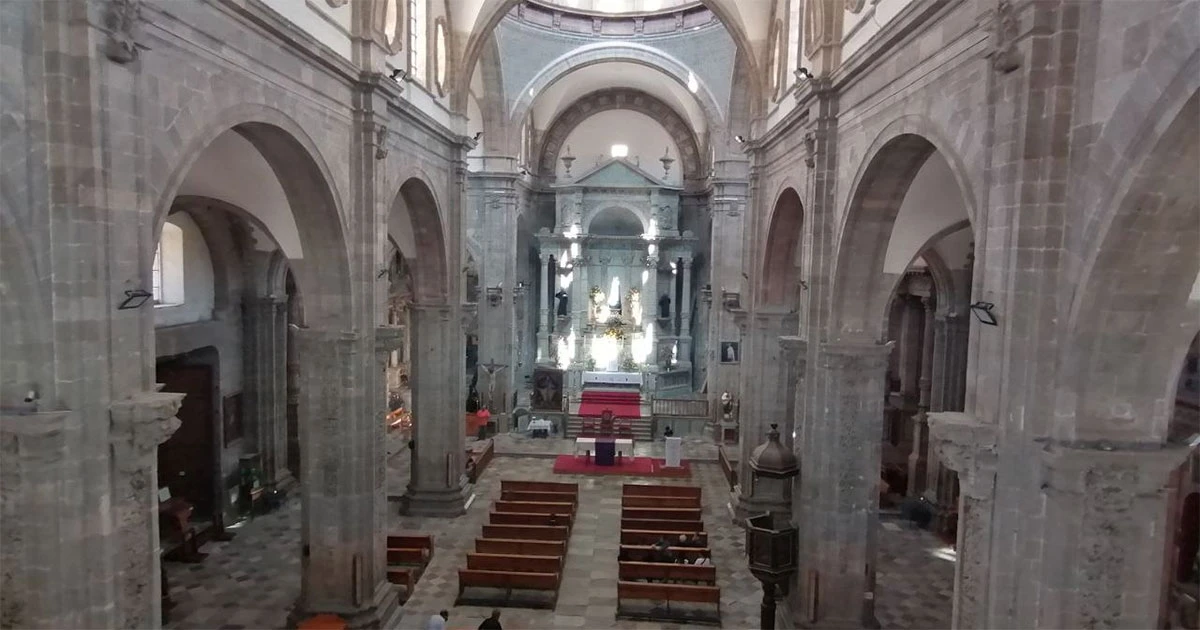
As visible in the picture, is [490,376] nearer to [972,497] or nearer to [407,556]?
[407,556]

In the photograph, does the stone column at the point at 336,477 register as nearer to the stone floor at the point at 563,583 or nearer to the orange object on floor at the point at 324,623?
the orange object on floor at the point at 324,623

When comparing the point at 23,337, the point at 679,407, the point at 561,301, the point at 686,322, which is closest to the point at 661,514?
the point at 679,407

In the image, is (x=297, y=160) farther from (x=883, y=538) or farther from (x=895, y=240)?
(x=883, y=538)

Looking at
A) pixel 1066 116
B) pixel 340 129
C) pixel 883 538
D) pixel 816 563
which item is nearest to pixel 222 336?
pixel 340 129

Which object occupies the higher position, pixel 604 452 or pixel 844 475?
pixel 844 475

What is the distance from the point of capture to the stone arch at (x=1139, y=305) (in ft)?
16.0

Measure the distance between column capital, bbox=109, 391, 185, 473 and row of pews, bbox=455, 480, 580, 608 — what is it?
26.0 feet

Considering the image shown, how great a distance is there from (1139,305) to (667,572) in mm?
9937

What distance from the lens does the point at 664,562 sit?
14344mm

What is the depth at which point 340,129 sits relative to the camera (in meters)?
11.5

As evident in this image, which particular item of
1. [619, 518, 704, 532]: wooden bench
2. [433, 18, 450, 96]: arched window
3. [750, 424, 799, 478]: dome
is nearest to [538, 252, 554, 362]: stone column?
[433, 18, 450, 96]: arched window

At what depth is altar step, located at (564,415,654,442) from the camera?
85.5 feet

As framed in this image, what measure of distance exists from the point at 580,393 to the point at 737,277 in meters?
8.08

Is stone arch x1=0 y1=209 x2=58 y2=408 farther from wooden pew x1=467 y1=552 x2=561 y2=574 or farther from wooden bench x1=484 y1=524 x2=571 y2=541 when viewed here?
wooden bench x1=484 y1=524 x2=571 y2=541
